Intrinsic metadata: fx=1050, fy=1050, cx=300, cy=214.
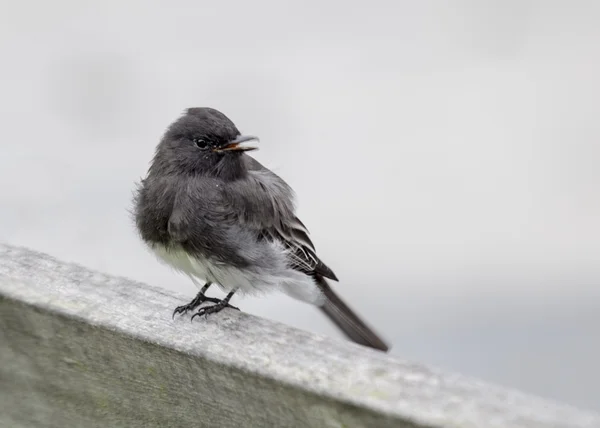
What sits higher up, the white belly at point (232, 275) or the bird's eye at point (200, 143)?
the bird's eye at point (200, 143)

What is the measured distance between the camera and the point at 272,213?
3457mm

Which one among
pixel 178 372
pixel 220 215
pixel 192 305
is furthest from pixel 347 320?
pixel 178 372

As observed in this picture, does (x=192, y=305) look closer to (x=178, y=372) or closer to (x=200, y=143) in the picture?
(x=178, y=372)

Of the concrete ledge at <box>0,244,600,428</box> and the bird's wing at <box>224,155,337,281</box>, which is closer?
the concrete ledge at <box>0,244,600,428</box>

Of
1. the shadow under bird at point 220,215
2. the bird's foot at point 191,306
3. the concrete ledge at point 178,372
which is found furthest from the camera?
the shadow under bird at point 220,215

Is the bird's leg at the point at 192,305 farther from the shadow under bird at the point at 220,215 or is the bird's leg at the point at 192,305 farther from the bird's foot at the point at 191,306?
the shadow under bird at the point at 220,215

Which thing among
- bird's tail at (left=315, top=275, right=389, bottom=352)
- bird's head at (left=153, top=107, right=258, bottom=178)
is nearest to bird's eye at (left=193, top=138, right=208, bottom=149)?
bird's head at (left=153, top=107, right=258, bottom=178)

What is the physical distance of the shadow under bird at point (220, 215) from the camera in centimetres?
326

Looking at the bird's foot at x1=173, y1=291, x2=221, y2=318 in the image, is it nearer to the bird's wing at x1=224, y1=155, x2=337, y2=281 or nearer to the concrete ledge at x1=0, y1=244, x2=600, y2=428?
the concrete ledge at x1=0, y1=244, x2=600, y2=428

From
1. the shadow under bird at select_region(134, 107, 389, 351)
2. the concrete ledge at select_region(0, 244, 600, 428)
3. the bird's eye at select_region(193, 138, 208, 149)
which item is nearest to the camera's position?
the concrete ledge at select_region(0, 244, 600, 428)

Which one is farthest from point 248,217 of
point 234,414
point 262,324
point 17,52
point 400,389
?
point 17,52

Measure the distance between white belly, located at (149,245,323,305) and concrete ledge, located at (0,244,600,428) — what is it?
0.99 meters

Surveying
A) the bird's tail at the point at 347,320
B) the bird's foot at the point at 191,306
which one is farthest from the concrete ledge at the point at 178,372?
the bird's tail at the point at 347,320

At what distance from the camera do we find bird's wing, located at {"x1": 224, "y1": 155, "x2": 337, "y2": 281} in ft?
11.0
